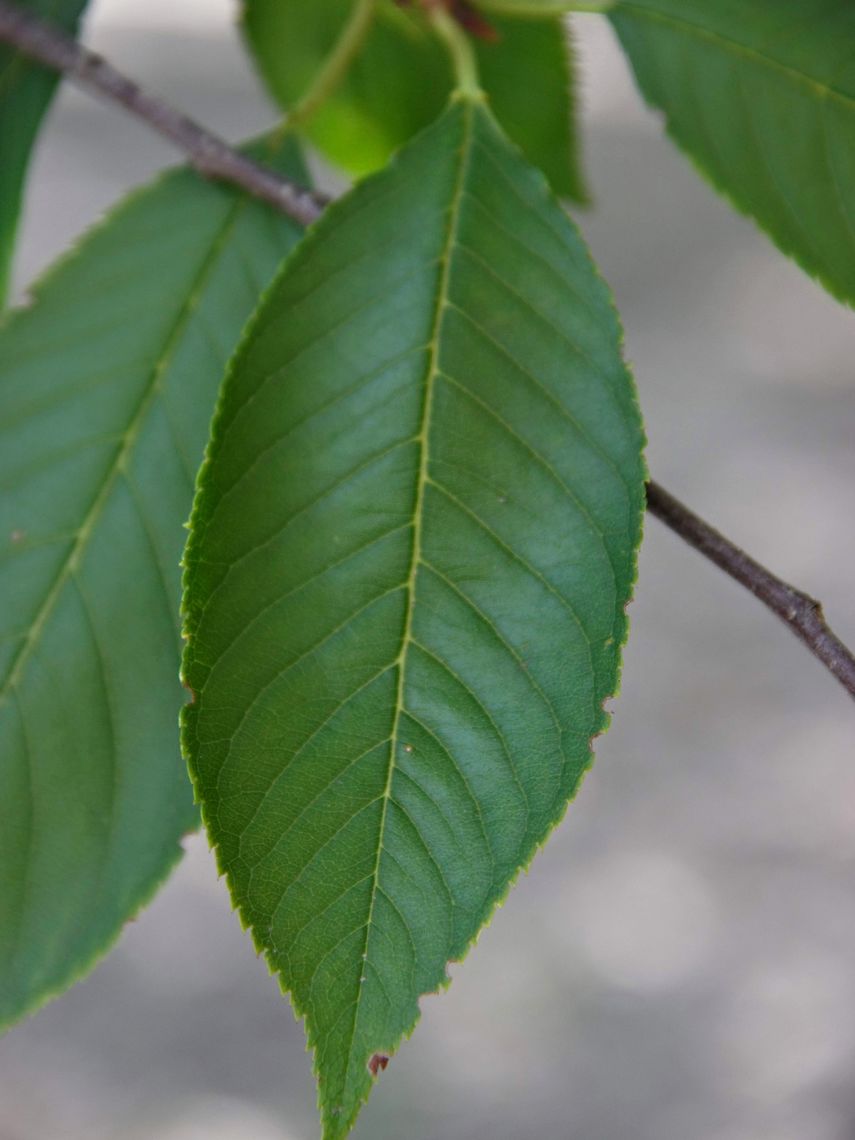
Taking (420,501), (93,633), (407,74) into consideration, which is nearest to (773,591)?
(420,501)

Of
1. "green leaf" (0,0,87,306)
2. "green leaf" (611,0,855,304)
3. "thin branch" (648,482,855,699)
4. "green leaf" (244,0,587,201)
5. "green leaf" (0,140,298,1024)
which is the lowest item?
"green leaf" (0,140,298,1024)

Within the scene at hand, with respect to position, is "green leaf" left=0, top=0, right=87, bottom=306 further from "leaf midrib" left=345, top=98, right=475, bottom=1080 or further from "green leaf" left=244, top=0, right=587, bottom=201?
"leaf midrib" left=345, top=98, right=475, bottom=1080

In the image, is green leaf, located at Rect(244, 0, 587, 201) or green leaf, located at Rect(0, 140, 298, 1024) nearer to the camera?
green leaf, located at Rect(0, 140, 298, 1024)

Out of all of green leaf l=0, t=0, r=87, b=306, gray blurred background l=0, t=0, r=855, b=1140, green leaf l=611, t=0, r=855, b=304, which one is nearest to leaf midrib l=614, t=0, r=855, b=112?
green leaf l=611, t=0, r=855, b=304

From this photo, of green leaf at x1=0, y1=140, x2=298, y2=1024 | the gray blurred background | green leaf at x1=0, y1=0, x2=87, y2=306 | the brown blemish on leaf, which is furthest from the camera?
the gray blurred background

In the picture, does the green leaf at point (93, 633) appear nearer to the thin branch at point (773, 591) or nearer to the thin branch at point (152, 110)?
the thin branch at point (152, 110)

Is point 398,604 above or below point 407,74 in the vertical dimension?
below

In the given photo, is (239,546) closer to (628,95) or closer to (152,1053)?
(152,1053)

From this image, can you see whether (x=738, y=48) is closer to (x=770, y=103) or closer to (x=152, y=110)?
(x=770, y=103)
